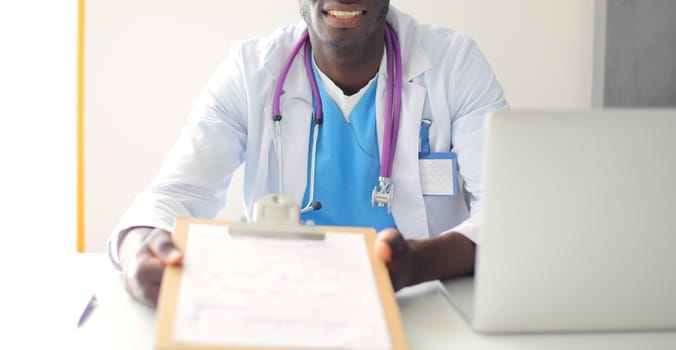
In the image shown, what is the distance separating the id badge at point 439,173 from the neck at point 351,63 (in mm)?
221

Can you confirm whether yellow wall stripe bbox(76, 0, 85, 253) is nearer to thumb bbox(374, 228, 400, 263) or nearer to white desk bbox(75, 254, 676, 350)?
white desk bbox(75, 254, 676, 350)

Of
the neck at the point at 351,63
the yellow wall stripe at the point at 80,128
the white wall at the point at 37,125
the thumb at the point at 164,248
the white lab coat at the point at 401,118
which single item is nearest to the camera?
the thumb at the point at 164,248

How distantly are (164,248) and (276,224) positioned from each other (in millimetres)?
130

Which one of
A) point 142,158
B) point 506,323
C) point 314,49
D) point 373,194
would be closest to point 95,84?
point 142,158

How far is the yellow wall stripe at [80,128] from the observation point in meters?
2.62

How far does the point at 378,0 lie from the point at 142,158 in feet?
4.69

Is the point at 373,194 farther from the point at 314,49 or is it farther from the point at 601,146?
the point at 601,146

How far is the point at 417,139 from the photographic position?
1493 millimetres

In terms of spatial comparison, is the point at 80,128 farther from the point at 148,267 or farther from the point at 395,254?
the point at 395,254

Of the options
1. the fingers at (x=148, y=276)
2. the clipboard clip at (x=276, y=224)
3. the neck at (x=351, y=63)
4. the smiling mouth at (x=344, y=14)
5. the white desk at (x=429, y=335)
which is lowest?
the white desk at (x=429, y=335)

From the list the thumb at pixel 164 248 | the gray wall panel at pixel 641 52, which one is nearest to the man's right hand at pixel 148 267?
the thumb at pixel 164 248

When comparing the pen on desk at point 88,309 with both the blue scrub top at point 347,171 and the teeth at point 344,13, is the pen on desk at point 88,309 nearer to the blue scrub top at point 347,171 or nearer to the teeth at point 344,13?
the blue scrub top at point 347,171

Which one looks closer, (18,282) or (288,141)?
(18,282)

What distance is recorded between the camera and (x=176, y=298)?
0.76m
